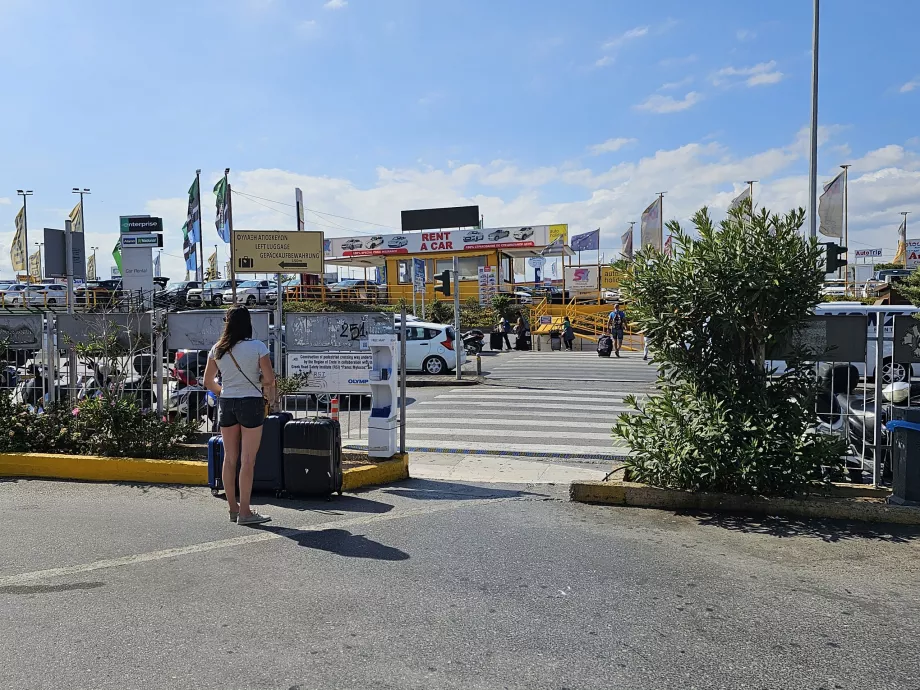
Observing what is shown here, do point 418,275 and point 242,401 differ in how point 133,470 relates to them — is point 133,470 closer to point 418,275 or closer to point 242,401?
point 242,401

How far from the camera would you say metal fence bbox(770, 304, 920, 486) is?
6773 mm

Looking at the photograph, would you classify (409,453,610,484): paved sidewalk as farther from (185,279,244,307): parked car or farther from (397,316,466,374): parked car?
(185,279,244,307): parked car

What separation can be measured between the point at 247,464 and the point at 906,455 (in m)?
5.31

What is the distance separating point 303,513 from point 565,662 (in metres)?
3.37

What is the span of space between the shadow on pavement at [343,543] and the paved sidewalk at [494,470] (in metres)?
2.34

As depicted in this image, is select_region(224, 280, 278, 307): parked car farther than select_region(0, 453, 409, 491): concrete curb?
Yes

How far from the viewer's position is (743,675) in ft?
11.5

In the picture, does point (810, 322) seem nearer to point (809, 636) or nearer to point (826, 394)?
point (826, 394)

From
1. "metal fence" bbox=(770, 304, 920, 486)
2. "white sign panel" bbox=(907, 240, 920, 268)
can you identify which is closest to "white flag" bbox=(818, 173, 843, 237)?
"metal fence" bbox=(770, 304, 920, 486)

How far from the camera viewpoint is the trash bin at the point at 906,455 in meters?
6.11

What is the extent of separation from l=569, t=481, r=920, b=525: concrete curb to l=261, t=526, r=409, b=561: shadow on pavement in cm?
222

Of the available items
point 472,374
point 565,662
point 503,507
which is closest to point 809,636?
point 565,662

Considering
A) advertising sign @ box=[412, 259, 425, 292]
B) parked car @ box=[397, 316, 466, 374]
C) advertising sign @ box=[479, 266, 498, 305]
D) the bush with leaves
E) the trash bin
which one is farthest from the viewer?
advertising sign @ box=[479, 266, 498, 305]

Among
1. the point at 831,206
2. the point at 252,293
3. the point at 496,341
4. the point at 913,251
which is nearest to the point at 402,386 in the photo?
the point at 496,341
